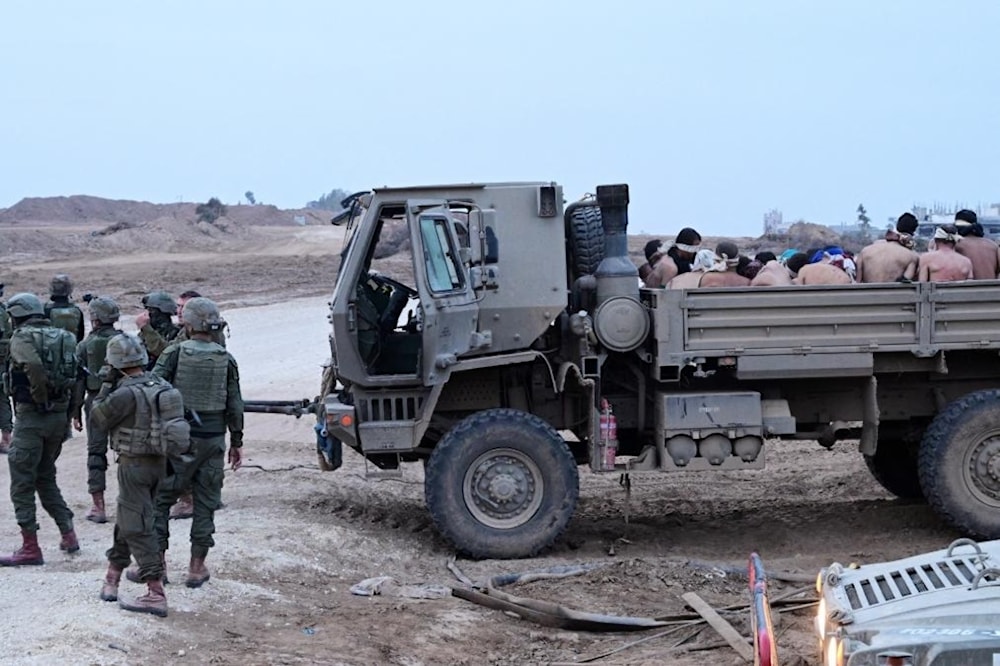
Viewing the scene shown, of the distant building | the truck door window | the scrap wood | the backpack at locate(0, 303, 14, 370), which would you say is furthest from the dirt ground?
the distant building

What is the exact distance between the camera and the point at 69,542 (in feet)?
29.8

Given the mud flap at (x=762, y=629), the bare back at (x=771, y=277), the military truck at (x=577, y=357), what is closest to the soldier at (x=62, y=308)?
the military truck at (x=577, y=357)

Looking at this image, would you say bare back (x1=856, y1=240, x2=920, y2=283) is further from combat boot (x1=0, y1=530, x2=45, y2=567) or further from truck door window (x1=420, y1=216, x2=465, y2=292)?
combat boot (x1=0, y1=530, x2=45, y2=567)

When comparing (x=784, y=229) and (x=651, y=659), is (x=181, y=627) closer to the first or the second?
(x=651, y=659)

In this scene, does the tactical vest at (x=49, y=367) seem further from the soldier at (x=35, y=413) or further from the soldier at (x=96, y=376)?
the soldier at (x=96, y=376)

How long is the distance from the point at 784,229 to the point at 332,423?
4065 cm

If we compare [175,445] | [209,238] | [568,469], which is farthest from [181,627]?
[209,238]

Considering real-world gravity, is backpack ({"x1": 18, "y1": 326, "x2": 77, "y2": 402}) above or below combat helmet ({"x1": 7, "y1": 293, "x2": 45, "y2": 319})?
below

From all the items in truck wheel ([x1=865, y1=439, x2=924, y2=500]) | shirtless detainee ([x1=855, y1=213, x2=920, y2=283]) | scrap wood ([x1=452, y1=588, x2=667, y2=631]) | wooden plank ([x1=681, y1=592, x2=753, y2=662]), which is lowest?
scrap wood ([x1=452, y1=588, x2=667, y2=631])

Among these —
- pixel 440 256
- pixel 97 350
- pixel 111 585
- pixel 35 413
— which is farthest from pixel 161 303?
pixel 111 585

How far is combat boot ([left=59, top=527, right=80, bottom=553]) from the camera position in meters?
9.08

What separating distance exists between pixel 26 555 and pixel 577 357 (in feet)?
13.3

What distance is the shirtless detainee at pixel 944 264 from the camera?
33.7ft

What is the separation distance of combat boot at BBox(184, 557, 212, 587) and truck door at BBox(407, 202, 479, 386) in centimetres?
221
